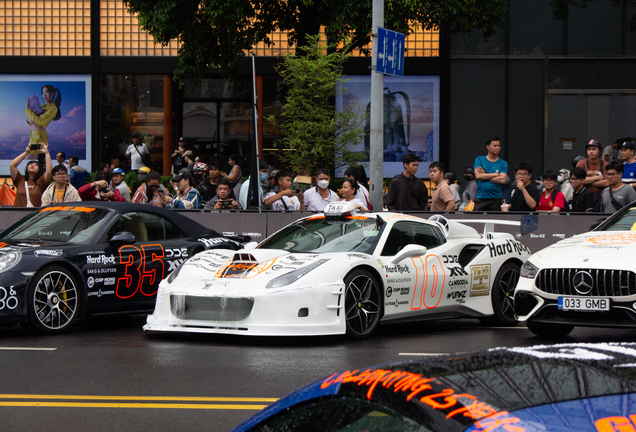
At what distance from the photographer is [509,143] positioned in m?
23.3

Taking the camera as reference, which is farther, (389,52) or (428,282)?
(389,52)

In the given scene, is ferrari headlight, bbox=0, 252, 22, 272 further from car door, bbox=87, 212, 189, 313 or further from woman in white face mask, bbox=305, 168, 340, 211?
woman in white face mask, bbox=305, 168, 340, 211

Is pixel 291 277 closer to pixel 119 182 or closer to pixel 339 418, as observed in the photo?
pixel 339 418

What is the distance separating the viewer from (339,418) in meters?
1.97

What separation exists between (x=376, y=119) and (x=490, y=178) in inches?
86.1

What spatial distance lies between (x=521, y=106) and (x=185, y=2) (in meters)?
10.6

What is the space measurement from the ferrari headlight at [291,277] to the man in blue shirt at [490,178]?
584 cm

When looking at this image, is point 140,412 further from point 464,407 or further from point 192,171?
point 192,171

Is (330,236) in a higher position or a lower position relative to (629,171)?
lower

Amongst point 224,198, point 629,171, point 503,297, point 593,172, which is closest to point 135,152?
point 224,198

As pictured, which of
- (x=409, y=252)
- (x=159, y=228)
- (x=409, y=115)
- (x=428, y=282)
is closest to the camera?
(x=409, y=252)

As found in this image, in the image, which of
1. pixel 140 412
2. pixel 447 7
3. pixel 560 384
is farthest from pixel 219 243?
pixel 447 7

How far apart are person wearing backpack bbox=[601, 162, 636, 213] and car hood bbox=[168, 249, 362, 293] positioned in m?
5.56

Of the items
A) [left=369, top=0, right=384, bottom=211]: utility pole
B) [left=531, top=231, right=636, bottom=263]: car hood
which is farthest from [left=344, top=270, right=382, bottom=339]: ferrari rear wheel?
[left=369, top=0, right=384, bottom=211]: utility pole
